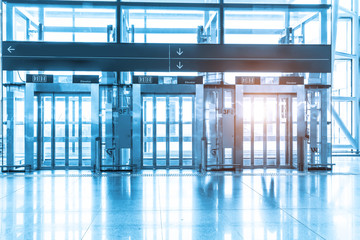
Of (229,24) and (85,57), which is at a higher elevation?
(229,24)

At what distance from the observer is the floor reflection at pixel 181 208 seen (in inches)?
165

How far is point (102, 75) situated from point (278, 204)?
21.4ft

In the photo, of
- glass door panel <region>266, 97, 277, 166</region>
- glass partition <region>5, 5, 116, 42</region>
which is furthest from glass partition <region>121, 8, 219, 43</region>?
glass door panel <region>266, 97, 277, 166</region>

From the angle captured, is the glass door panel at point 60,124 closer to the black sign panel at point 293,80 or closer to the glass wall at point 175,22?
the glass wall at point 175,22

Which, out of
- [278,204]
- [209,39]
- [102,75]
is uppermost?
[209,39]

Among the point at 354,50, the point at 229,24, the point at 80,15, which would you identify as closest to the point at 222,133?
the point at 229,24

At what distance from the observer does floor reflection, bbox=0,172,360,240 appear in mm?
4191

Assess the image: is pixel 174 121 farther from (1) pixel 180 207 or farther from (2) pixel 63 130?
(1) pixel 180 207

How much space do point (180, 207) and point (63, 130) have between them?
6063 millimetres

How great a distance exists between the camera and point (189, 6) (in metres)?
9.73

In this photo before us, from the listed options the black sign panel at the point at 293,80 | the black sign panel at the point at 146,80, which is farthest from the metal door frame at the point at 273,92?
the black sign panel at the point at 146,80

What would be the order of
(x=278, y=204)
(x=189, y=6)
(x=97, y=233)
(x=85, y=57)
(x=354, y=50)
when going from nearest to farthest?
(x=97, y=233) < (x=278, y=204) < (x=85, y=57) < (x=189, y=6) < (x=354, y=50)

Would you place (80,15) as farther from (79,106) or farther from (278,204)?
(278,204)

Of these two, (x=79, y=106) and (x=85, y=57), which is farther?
(x=79, y=106)
